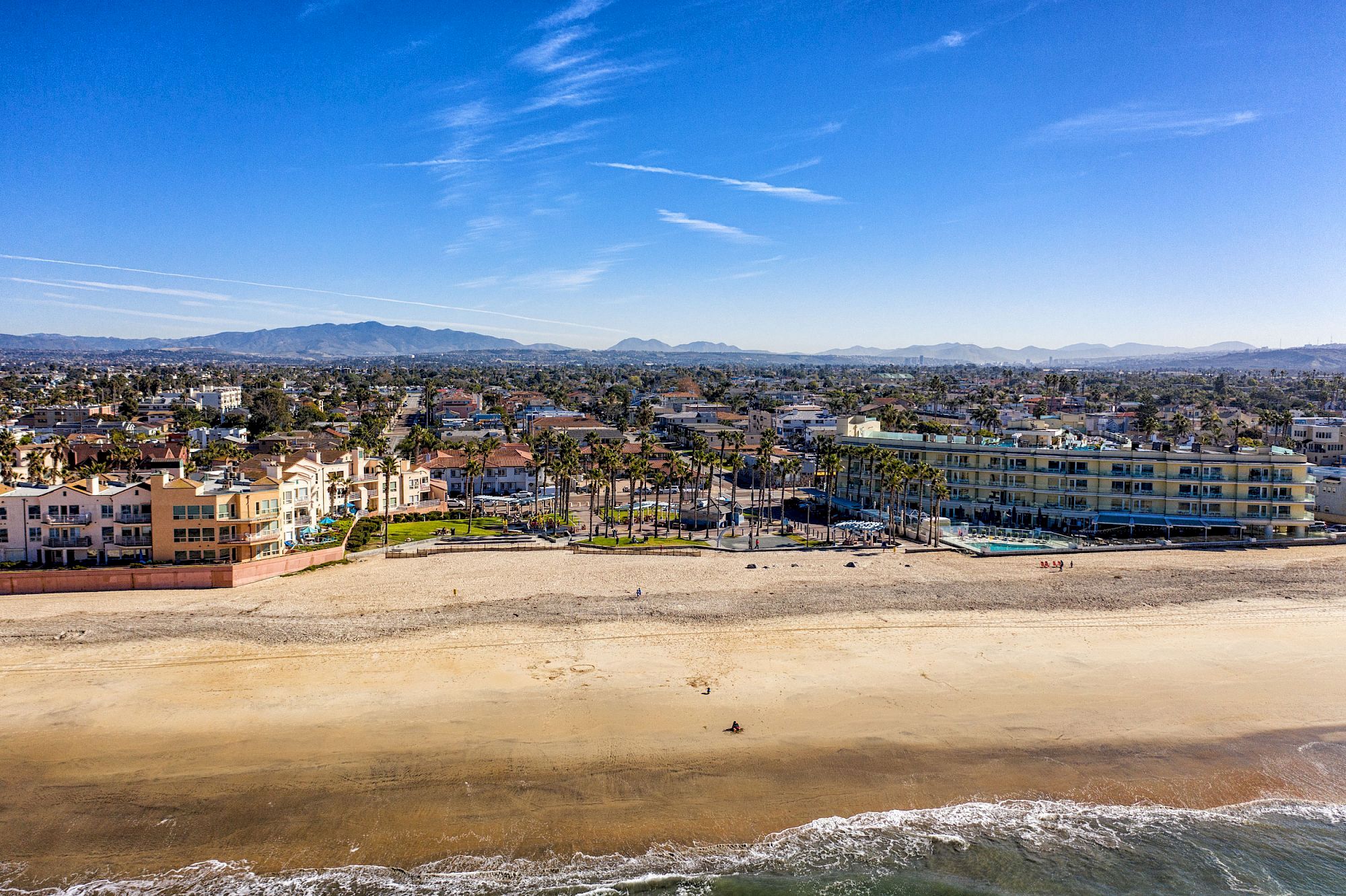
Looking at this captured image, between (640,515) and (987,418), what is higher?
(987,418)

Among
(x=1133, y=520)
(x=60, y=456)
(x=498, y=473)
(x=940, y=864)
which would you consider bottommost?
(x=940, y=864)

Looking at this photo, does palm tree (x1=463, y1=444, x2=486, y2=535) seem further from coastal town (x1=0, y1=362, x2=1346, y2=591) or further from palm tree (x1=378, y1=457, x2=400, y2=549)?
palm tree (x1=378, y1=457, x2=400, y2=549)

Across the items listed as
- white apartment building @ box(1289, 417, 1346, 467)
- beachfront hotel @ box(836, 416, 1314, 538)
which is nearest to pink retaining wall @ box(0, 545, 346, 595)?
beachfront hotel @ box(836, 416, 1314, 538)

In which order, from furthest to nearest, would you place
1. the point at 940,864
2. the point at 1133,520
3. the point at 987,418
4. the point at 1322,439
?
1. the point at 987,418
2. the point at 1322,439
3. the point at 1133,520
4. the point at 940,864

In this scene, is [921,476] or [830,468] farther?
[830,468]

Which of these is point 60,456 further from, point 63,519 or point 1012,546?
point 1012,546

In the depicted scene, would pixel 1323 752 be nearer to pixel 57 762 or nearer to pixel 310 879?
pixel 310 879

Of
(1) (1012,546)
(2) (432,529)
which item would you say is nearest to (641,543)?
(2) (432,529)

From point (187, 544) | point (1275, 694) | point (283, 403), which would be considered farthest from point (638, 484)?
point (283, 403)

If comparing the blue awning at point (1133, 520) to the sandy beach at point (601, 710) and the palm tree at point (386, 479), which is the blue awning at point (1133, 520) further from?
the palm tree at point (386, 479)
